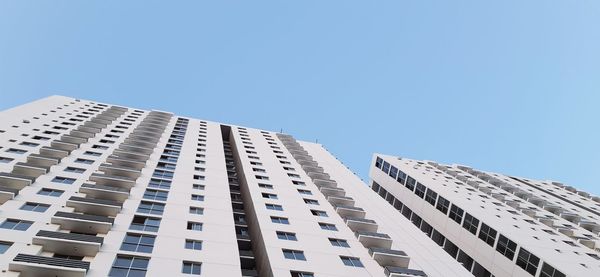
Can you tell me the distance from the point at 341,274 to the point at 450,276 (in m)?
9.23

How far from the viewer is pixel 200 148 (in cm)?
5369

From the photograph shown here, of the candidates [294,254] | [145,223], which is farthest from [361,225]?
[145,223]

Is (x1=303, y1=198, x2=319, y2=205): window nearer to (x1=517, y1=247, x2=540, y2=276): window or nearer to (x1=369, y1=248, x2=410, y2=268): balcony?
(x1=369, y1=248, x2=410, y2=268): balcony

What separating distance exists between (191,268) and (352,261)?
11.3m

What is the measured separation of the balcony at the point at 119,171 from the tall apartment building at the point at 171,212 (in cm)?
10

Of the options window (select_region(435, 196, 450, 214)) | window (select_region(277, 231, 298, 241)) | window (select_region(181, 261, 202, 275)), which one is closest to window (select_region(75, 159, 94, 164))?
window (select_region(277, 231, 298, 241))

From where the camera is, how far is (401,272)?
29688 millimetres

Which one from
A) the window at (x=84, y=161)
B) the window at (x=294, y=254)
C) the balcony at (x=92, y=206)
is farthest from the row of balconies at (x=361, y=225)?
the window at (x=84, y=161)

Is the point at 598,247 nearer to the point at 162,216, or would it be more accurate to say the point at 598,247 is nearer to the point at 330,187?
the point at 330,187

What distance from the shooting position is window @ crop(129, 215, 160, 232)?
29.3 metres

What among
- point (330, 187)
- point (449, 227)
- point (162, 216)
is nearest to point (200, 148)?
point (330, 187)

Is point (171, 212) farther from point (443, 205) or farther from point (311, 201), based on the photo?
point (443, 205)

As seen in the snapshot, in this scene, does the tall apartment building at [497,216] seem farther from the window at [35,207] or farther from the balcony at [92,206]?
the window at [35,207]

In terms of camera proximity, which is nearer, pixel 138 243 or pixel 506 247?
pixel 138 243
